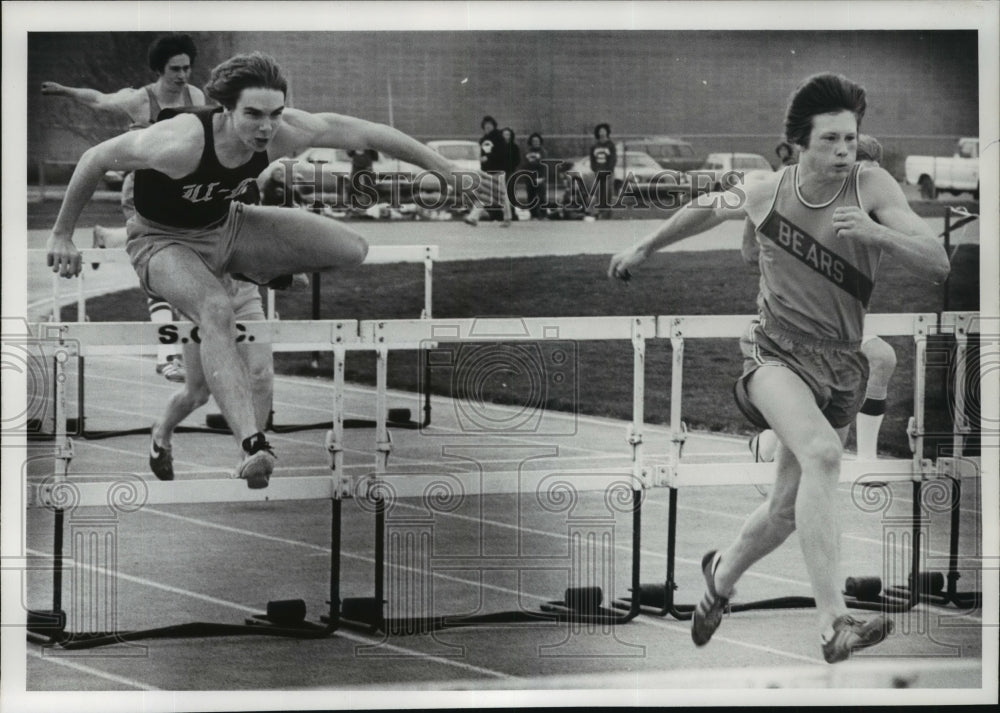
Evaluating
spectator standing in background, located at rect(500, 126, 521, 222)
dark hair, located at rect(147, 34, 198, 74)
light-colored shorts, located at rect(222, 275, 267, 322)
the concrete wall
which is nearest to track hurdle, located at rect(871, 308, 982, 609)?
the concrete wall

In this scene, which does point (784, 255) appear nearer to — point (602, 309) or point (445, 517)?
point (602, 309)

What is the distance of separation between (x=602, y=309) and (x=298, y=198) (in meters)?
1.08

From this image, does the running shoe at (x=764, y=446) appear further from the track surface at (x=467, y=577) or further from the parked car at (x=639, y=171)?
the parked car at (x=639, y=171)

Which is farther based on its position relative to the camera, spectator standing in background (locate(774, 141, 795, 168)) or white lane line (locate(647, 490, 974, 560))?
white lane line (locate(647, 490, 974, 560))

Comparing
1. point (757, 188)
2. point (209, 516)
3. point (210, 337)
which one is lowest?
point (209, 516)

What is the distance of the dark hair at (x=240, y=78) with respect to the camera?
7.74 meters

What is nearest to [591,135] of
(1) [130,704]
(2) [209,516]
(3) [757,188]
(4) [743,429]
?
(3) [757,188]

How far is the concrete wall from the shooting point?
7.81 meters

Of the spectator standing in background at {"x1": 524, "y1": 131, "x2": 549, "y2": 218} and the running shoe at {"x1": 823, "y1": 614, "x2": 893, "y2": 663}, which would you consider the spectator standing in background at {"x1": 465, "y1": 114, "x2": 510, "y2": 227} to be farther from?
the running shoe at {"x1": 823, "y1": 614, "x2": 893, "y2": 663}

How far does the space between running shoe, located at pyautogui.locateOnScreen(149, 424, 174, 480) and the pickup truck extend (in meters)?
2.63

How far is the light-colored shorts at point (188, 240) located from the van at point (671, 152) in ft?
4.51

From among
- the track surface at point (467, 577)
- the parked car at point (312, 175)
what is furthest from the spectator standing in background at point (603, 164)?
the parked car at point (312, 175)

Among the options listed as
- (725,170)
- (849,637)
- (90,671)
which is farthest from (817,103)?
(90,671)

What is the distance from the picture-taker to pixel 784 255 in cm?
779
